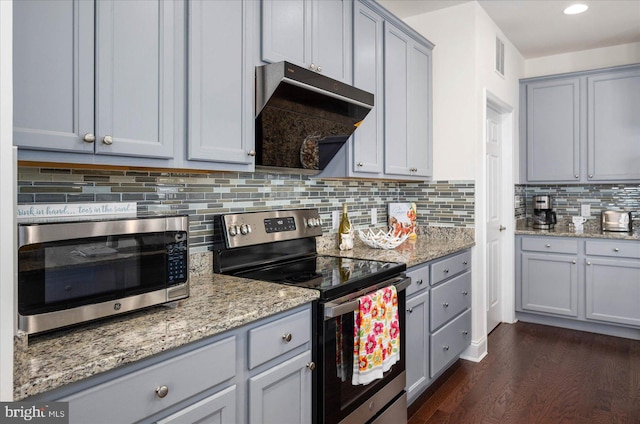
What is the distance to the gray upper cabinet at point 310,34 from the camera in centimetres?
189

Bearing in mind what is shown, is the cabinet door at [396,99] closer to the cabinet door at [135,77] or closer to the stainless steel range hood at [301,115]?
the stainless steel range hood at [301,115]

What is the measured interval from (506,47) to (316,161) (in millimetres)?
2513

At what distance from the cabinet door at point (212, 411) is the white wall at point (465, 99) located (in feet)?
7.81

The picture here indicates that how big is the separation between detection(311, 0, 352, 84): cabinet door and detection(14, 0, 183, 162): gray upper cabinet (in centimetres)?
84

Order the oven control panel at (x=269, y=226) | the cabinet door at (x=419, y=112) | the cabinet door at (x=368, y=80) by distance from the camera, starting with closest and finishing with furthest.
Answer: the oven control panel at (x=269, y=226), the cabinet door at (x=368, y=80), the cabinet door at (x=419, y=112)

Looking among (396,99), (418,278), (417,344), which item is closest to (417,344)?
(417,344)

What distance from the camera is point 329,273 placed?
6.51ft

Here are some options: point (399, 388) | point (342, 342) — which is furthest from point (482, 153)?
point (342, 342)

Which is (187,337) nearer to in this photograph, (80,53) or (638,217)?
(80,53)

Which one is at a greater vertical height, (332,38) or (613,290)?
(332,38)

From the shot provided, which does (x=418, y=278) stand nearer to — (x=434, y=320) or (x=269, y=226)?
(x=434, y=320)

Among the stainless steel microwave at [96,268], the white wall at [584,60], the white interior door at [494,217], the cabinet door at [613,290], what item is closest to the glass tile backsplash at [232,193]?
the stainless steel microwave at [96,268]

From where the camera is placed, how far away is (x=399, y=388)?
2.18 m

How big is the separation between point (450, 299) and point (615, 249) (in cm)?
180
